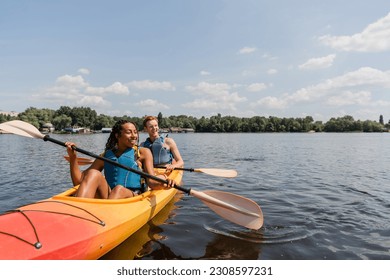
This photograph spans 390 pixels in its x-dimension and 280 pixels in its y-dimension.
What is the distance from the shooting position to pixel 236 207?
511 cm

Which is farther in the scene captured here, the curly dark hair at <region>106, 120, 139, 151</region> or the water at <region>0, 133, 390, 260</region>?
the curly dark hair at <region>106, 120, 139, 151</region>

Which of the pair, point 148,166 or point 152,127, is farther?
point 152,127

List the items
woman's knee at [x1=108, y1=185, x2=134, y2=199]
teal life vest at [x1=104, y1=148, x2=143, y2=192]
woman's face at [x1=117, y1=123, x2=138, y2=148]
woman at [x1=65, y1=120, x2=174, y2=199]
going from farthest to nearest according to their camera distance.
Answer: teal life vest at [x1=104, y1=148, x2=143, y2=192] → woman's face at [x1=117, y1=123, x2=138, y2=148] → woman at [x1=65, y1=120, x2=174, y2=199] → woman's knee at [x1=108, y1=185, x2=134, y2=199]

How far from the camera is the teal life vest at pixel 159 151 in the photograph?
7699mm

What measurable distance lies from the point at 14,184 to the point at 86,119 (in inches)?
4549

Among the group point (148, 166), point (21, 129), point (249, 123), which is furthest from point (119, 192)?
point (249, 123)

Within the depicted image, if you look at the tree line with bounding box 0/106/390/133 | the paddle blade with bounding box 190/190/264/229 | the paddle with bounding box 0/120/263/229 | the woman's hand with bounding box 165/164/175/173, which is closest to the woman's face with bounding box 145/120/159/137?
the woman's hand with bounding box 165/164/175/173

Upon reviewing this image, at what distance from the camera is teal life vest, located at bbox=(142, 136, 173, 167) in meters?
7.70

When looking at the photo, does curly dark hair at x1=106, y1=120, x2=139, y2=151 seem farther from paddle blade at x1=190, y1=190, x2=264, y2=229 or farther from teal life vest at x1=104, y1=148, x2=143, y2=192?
paddle blade at x1=190, y1=190, x2=264, y2=229

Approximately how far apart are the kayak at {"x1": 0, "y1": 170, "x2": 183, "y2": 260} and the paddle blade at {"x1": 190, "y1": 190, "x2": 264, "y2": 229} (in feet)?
4.17

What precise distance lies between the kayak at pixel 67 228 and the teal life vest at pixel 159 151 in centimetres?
323

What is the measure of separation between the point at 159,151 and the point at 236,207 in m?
3.27

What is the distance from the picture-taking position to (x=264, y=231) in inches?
201

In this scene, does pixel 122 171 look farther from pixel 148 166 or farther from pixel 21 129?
pixel 21 129
